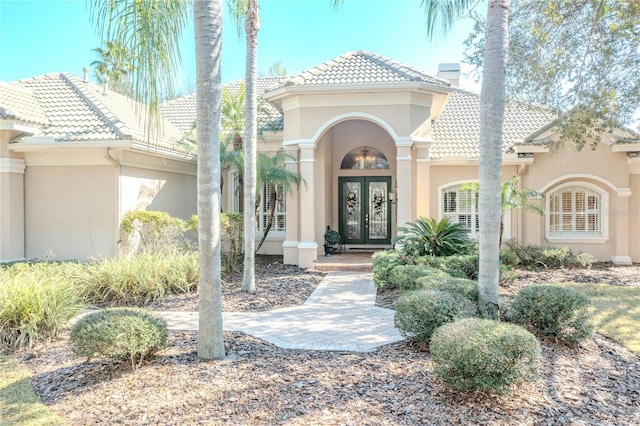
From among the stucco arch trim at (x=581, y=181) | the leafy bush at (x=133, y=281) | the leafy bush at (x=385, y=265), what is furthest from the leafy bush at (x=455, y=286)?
the stucco arch trim at (x=581, y=181)

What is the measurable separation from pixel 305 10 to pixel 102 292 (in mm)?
9180

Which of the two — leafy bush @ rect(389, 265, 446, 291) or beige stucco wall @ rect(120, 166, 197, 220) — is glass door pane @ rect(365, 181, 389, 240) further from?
leafy bush @ rect(389, 265, 446, 291)

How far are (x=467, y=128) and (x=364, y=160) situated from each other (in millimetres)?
4335

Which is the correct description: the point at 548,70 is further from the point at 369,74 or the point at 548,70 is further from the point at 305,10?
the point at 305,10

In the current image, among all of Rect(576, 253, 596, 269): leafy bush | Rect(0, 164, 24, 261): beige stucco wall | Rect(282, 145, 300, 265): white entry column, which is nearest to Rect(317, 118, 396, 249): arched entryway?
Rect(282, 145, 300, 265): white entry column

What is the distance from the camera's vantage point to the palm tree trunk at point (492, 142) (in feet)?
19.4

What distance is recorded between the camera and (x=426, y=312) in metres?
5.46

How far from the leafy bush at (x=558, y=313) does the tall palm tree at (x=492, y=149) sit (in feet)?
1.56

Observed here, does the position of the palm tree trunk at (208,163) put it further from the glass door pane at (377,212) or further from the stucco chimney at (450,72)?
the stucco chimney at (450,72)

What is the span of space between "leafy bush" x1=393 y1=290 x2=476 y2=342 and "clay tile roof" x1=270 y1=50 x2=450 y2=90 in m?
8.64

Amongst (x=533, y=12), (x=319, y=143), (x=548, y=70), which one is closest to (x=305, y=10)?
(x=319, y=143)

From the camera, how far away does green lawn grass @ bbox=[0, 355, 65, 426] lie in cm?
394

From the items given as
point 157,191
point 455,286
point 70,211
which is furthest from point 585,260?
point 70,211

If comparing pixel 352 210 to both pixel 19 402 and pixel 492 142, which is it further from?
pixel 19 402
